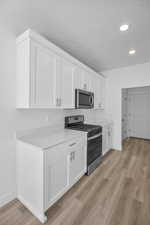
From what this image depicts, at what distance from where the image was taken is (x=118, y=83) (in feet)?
12.3

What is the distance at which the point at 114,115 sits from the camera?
3.84 metres

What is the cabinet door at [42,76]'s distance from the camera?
1.57 meters

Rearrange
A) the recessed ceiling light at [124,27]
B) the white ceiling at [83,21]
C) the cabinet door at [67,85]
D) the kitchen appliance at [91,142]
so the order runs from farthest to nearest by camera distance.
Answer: the kitchen appliance at [91,142], the cabinet door at [67,85], the recessed ceiling light at [124,27], the white ceiling at [83,21]

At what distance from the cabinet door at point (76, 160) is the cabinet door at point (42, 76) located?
818 millimetres

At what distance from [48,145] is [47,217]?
94 centimetres

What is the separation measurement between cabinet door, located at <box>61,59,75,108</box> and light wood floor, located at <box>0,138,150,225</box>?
5.06ft

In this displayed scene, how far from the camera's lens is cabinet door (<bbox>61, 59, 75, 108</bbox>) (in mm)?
2092

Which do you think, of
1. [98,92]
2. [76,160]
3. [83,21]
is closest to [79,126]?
[76,160]

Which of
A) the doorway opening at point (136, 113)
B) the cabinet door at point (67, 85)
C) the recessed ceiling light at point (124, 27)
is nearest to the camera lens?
the recessed ceiling light at point (124, 27)

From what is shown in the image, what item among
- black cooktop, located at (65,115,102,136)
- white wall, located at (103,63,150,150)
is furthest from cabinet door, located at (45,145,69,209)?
white wall, located at (103,63,150,150)

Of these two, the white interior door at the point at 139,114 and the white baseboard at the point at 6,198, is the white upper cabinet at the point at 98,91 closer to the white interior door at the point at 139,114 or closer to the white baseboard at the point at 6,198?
the white interior door at the point at 139,114

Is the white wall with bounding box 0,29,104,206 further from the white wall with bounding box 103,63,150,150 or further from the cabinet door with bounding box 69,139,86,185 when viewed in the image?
the white wall with bounding box 103,63,150,150

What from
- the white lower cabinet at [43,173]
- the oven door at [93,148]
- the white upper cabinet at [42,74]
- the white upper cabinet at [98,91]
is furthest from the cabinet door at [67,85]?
the white upper cabinet at [98,91]

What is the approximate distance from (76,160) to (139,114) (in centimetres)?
445
